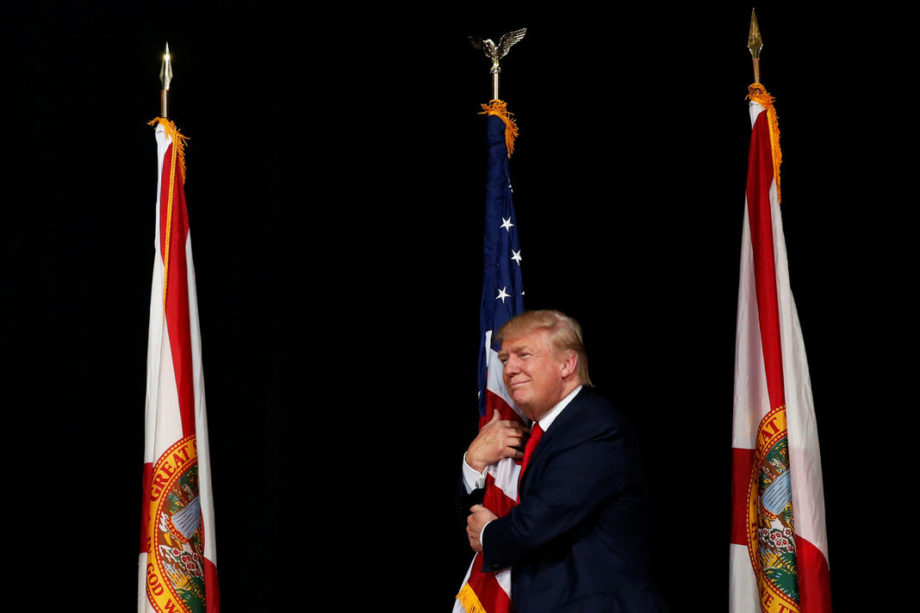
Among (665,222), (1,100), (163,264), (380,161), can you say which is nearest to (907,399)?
(665,222)

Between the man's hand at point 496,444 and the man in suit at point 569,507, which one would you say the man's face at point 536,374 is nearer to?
the man in suit at point 569,507

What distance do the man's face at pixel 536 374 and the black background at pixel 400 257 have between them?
2.94 ft

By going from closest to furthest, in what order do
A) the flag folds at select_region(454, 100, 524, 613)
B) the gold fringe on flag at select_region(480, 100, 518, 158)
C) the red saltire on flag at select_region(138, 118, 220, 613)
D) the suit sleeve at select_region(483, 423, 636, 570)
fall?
the suit sleeve at select_region(483, 423, 636, 570) → the red saltire on flag at select_region(138, 118, 220, 613) → the flag folds at select_region(454, 100, 524, 613) → the gold fringe on flag at select_region(480, 100, 518, 158)

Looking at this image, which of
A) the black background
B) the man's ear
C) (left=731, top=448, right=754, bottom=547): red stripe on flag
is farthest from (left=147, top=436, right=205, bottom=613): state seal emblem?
(left=731, top=448, right=754, bottom=547): red stripe on flag

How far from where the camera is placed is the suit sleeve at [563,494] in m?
2.58

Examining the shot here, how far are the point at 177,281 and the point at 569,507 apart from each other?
141 centimetres

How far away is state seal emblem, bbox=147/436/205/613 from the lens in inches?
115

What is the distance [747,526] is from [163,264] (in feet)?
6.44

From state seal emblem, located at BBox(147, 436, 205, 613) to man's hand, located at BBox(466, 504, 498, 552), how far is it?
2.76 ft

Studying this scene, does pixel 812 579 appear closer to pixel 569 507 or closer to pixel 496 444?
pixel 569 507

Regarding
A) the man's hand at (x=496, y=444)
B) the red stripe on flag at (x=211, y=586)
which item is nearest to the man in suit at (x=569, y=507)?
the man's hand at (x=496, y=444)

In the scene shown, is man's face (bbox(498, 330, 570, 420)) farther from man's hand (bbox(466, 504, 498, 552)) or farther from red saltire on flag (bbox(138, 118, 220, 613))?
red saltire on flag (bbox(138, 118, 220, 613))

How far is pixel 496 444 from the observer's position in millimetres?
3076

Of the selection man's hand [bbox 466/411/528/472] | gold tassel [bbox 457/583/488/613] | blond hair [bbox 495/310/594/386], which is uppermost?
blond hair [bbox 495/310/594/386]
